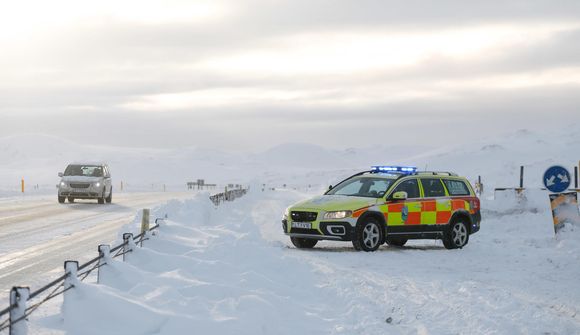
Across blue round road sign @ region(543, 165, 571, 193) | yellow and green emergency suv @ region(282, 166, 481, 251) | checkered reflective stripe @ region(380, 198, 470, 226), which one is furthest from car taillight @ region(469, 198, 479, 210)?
blue round road sign @ region(543, 165, 571, 193)

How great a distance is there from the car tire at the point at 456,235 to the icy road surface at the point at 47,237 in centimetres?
722

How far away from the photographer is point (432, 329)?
8.71 meters

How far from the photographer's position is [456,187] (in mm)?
18266

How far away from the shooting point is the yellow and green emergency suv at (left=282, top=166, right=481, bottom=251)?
1602 centimetres

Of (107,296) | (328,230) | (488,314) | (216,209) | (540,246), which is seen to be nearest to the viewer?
(107,296)

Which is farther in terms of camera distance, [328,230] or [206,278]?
[328,230]

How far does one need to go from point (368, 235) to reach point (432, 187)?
231 cm

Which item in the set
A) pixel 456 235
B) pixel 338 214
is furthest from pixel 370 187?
pixel 456 235

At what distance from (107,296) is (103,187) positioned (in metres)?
28.0

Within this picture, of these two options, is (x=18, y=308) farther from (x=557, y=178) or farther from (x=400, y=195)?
(x=557, y=178)

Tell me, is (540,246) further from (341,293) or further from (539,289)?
(341,293)

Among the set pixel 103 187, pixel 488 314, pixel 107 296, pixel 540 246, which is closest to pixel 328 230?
pixel 540 246

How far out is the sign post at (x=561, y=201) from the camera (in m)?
18.6

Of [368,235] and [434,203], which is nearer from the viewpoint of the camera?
[368,235]
